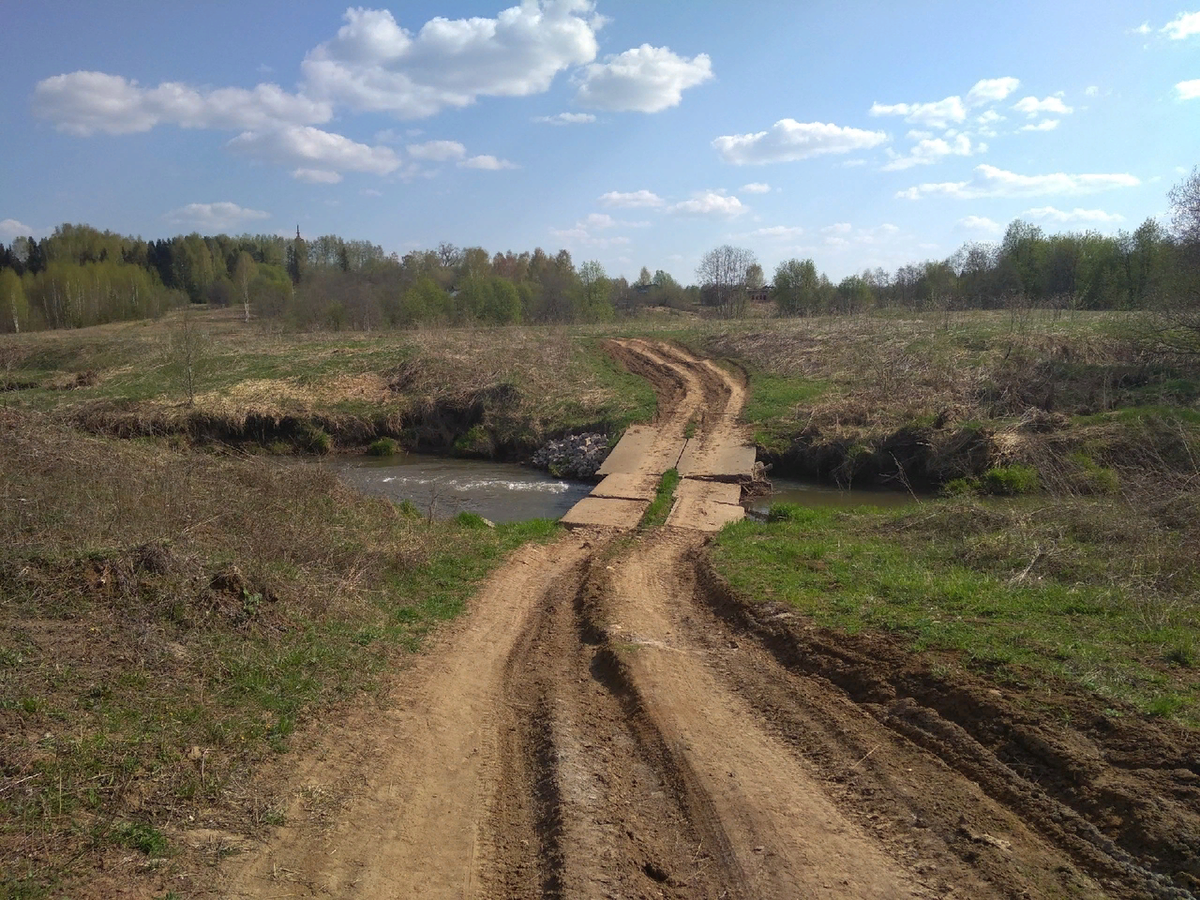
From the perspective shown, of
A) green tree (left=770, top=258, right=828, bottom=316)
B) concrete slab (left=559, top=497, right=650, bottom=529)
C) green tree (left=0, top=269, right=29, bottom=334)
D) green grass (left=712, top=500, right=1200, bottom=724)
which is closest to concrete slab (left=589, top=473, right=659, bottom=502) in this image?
concrete slab (left=559, top=497, right=650, bottom=529)

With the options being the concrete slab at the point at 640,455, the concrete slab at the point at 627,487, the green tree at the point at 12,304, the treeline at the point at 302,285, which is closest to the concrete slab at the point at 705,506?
the concrete slab at the point at 627,487

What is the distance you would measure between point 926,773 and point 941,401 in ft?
56.3

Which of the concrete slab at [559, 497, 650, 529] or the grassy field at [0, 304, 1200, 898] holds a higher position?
the grassy field at [0, 304, 1200, 898]

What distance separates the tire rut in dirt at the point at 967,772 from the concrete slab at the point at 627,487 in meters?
7.83

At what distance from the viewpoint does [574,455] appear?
68.2 ft

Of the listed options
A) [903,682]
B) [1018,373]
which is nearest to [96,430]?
[903,682]

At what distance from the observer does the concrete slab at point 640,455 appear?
17.1 metres

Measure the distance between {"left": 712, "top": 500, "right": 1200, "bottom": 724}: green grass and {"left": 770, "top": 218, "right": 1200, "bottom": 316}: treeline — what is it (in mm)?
17068

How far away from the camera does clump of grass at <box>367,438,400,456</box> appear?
2384 cm

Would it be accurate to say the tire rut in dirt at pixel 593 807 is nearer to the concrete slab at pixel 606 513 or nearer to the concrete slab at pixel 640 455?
the concrete slab at pixel 606 513

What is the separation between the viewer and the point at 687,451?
1825 centimetres

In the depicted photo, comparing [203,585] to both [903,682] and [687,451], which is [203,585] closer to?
[903,682]

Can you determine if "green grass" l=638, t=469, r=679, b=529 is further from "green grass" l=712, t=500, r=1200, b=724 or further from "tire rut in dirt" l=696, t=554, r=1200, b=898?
"tire rut in dirt" l=696, t=554, r=1200, b=898

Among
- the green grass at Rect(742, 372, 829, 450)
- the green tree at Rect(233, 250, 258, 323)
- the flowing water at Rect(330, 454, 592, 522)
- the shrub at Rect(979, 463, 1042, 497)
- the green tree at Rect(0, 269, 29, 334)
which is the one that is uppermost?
the green tree at Rect(233, 250, 258, 323)
